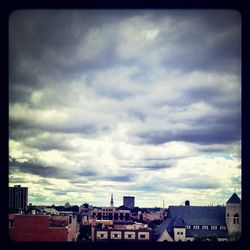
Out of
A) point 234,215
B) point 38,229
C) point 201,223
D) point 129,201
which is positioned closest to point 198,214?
point 201,223

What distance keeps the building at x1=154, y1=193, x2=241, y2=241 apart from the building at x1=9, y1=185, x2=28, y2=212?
0.66 meters

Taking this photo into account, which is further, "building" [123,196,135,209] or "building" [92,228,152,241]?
"building" [123,196,135,209]

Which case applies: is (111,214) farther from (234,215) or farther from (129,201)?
(234,215)

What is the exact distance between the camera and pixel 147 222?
263 cm

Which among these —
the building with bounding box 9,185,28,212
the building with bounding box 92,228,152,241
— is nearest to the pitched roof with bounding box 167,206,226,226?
the building with bounding box 92,228,152,241

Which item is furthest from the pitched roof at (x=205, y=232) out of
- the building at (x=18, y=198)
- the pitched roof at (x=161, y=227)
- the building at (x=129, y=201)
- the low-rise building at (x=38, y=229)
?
the building at (x=18, y=198)

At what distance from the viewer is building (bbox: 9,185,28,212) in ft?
8.37

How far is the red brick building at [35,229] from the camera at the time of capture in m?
2.53

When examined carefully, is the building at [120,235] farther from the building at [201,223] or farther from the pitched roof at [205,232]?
the pitched roof at [205,232]

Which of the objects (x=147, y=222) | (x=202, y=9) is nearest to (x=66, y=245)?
(x=147, y=222)

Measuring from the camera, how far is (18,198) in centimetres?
256

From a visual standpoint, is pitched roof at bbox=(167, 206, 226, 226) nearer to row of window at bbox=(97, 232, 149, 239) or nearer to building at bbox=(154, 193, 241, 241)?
building at bbox=(154, 193, 241, 241)
